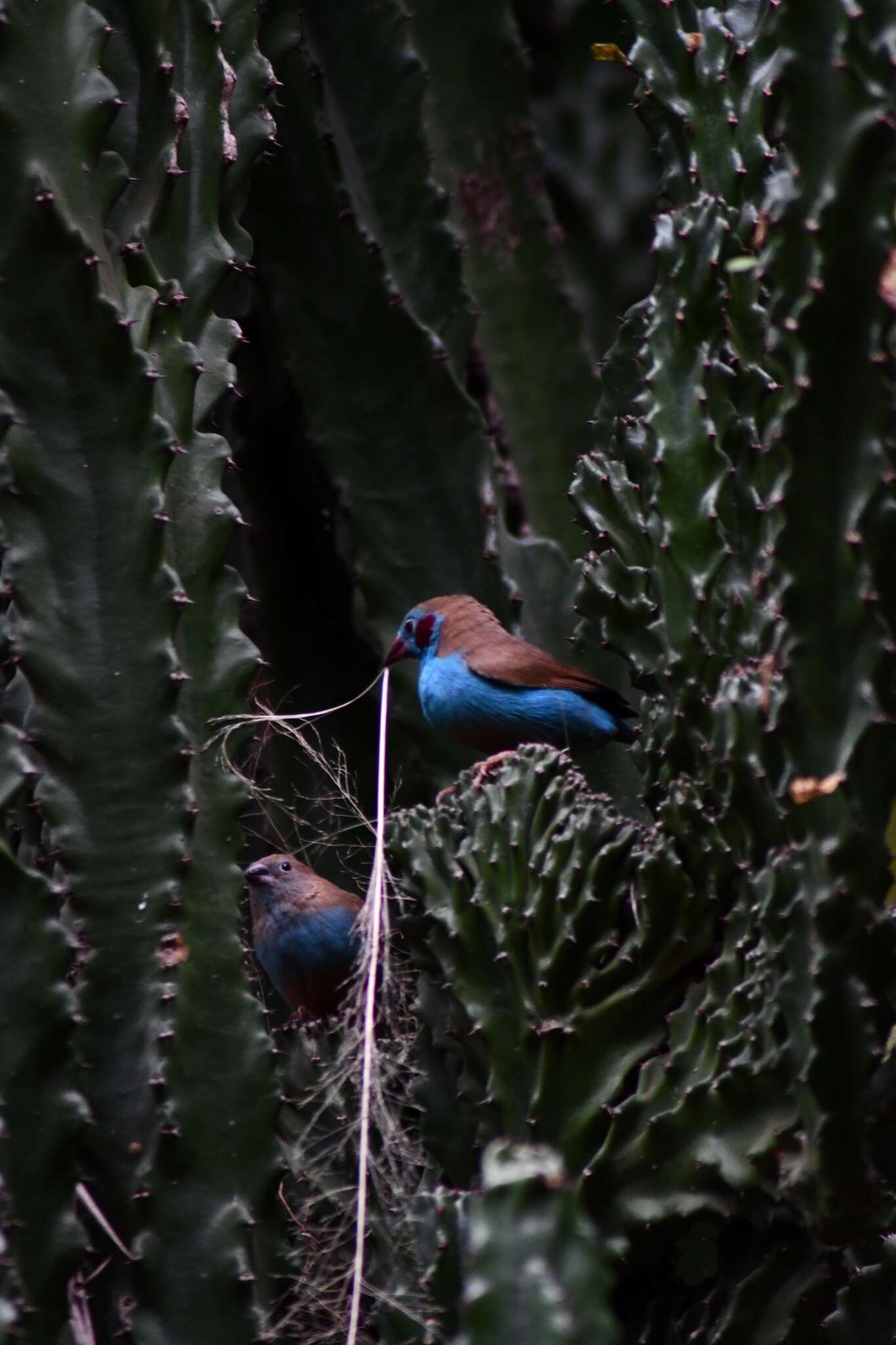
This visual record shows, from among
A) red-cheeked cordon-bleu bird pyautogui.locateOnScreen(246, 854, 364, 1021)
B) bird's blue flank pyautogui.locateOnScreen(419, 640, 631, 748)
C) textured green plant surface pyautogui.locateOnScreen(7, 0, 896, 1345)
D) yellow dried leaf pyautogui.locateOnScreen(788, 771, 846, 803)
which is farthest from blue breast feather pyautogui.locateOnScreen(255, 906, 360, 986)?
yellow dried leaf pyautogui.locateOnScreen(788, 771, 846, 803)

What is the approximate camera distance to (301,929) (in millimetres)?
3277

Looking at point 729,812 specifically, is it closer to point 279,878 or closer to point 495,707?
point 495,707

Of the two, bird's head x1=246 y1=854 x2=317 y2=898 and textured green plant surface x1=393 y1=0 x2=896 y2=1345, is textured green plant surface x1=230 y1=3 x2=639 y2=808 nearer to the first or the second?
bird's head x1=246 y1=854 x2=317 y2=898

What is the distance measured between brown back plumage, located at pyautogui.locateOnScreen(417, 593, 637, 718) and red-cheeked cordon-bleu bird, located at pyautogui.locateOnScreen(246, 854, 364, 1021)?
551mm

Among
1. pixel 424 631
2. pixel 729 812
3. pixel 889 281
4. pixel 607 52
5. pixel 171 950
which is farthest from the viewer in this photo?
pixel 607 52

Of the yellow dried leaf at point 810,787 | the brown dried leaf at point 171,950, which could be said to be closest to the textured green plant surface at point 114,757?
the brown dried leaf at point 171,950

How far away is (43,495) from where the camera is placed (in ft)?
8.82

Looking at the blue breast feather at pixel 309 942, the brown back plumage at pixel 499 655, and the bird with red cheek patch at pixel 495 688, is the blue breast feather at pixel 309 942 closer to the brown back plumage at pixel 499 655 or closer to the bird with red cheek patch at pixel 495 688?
the bird with red cheek patch at pixel 495 688

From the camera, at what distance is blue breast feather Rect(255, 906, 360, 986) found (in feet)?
10.7

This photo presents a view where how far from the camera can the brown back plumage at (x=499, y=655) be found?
10.6 feet

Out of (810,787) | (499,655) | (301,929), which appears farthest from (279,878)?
(810,787)

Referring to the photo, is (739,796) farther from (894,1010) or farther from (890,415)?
(890,415)

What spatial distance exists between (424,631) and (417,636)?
2 cm

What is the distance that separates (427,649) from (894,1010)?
1.38 m
